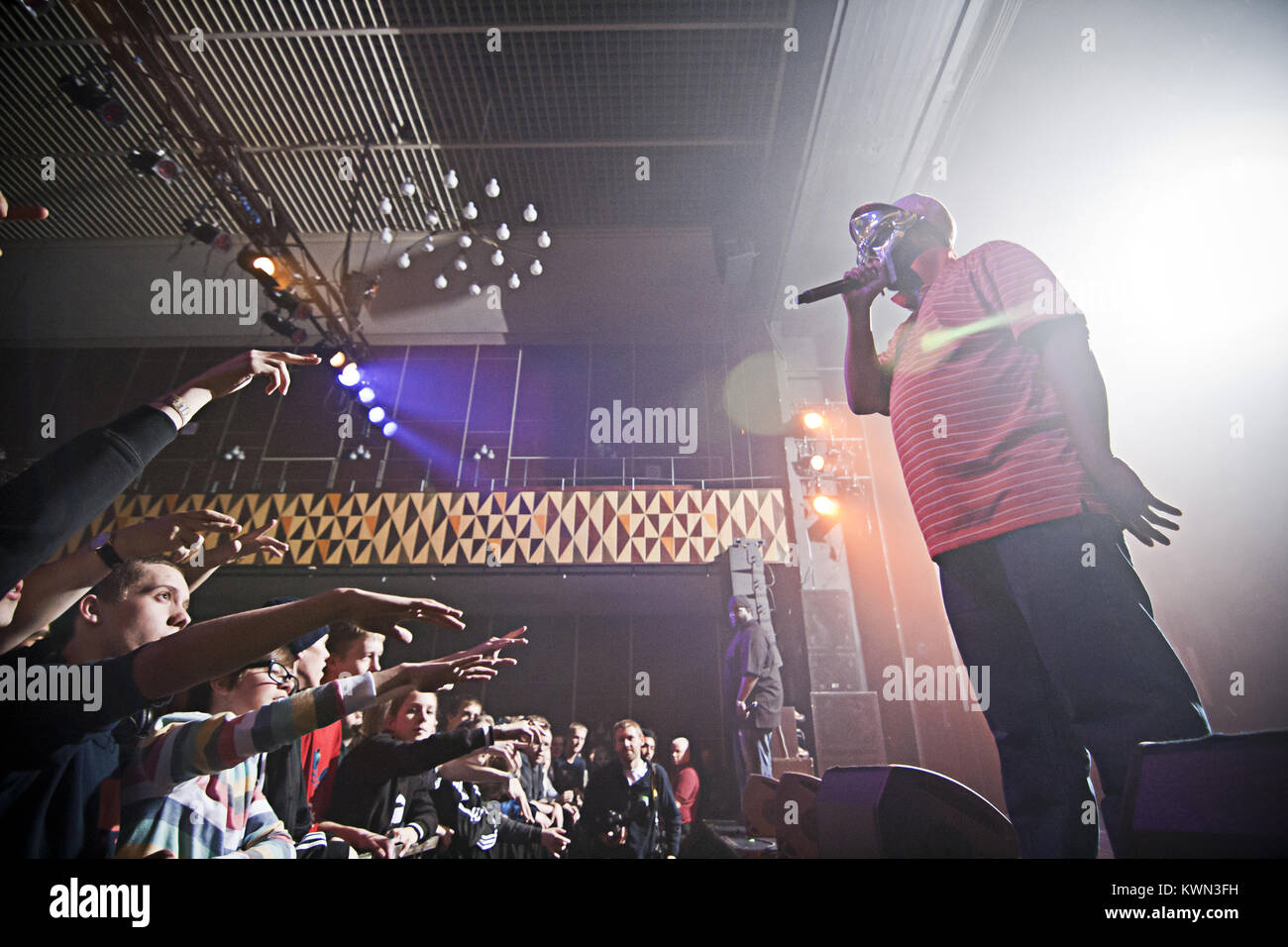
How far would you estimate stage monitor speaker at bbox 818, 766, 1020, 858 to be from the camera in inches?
37.5

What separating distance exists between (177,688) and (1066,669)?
140 cm

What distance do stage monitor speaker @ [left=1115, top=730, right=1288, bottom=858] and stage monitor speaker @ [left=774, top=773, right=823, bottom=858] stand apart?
0.52 metres

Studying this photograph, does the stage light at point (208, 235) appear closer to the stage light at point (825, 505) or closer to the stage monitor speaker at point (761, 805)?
the stage light at point (825, 505)

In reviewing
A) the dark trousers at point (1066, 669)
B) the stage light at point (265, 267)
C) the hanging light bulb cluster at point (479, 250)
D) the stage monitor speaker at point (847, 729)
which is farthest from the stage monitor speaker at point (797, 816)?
the stage light at point (265, 267)

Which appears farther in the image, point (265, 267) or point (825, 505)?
point (265, 267)

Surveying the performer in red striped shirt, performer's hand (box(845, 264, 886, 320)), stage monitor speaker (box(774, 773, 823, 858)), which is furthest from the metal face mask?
stage monitor speaker (box(774, 773, 823, 858))

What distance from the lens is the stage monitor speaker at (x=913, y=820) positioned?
952 mm

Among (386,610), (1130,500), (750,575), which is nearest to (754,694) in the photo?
(750,575)

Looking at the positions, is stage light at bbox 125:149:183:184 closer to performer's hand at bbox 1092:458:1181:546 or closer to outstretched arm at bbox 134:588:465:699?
outstretched arm at bbox 134:588:465:699

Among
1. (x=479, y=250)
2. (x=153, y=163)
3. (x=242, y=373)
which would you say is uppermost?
(x=479, y=250)

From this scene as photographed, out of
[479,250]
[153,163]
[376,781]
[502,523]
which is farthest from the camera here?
[479,250]

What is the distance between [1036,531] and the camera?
96cm

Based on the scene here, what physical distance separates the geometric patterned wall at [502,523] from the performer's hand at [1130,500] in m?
4.66

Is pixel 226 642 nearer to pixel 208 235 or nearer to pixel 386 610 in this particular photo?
pixel 386 610
